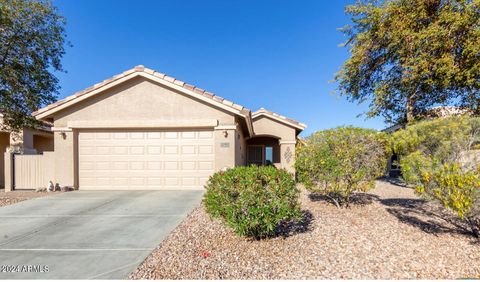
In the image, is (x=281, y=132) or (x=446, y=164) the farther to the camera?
(x=281, y=132)

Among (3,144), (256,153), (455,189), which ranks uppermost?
(3,144)

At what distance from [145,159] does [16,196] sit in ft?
15.6

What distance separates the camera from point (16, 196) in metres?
8.70

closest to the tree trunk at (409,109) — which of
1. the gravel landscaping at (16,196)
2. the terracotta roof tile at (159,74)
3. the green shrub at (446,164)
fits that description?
the green shrub at (446,164)

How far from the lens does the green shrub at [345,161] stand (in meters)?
6.14

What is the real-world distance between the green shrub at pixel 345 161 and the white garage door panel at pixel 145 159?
4478 mm

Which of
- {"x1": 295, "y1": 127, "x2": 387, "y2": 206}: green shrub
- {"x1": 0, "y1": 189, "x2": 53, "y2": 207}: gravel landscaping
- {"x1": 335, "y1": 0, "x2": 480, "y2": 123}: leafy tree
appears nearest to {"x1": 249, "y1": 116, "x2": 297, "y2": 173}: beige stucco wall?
{"x1": 335, "y1": 0, "x2": 480, "y2": 123}: leafy tree

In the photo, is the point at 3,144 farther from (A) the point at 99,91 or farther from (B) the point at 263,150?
(B) the point at 263,150

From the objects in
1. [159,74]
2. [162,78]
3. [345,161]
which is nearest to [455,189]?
[345,161]

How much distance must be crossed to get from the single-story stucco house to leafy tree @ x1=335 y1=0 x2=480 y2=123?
8559 mm

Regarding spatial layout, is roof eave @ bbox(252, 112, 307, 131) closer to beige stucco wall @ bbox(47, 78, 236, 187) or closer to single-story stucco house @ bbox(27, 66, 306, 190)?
single-story stucco house @ bbox(27, 66, 306, 190)

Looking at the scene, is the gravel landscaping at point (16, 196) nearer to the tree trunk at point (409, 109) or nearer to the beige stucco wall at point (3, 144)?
the beige stucco wall at point (3, 144)

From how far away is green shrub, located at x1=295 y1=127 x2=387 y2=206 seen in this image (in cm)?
614

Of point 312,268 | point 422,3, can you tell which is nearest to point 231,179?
point 312,268
